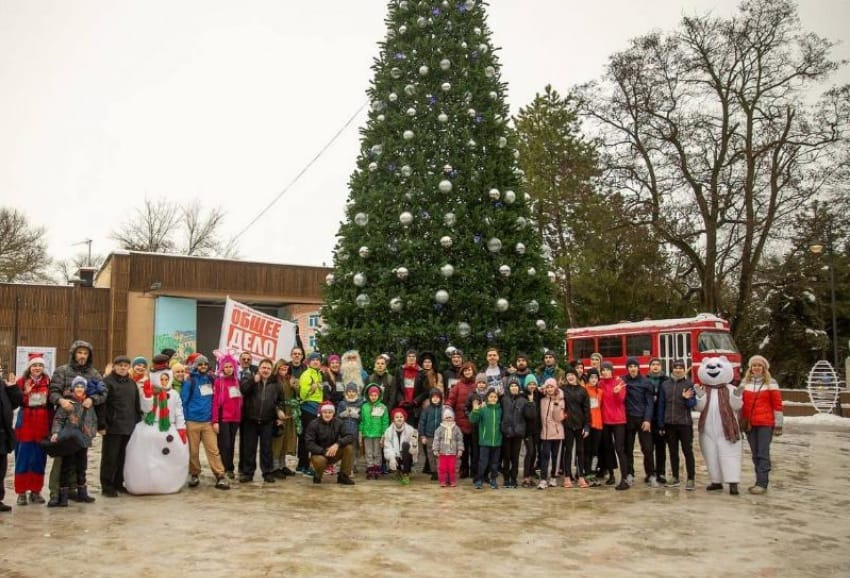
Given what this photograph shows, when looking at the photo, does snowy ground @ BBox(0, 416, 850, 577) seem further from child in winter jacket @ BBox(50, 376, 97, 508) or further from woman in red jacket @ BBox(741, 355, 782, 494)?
woman in red jacket @ BBox(741, 355, 782, 494)

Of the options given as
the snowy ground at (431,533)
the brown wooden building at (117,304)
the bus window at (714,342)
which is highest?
the brown wooden building at (117,304)

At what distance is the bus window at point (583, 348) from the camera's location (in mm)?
30406

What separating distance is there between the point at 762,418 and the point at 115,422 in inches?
325

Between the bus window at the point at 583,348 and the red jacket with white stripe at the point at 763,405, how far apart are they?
1987 cm

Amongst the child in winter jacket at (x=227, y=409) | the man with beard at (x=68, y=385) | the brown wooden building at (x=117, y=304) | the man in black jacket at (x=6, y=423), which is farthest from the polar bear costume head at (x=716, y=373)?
the brown wooden building at (x=117, y=304)

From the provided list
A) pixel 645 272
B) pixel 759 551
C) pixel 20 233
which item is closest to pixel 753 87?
pixel 645 272

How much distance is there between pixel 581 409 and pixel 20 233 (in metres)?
44.8

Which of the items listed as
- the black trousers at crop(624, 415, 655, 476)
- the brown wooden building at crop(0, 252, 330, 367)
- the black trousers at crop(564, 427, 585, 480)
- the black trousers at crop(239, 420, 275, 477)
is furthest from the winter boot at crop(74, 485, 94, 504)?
the brown wooden building at crop(0, 252, 330, 367)

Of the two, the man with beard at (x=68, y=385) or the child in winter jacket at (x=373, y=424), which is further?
the child in winter jacket at (x=373, y=424)

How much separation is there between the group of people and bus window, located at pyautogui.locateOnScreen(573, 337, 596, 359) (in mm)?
19043

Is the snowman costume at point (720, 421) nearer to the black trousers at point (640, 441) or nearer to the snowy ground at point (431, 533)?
the snowy ground at point (431, 533)

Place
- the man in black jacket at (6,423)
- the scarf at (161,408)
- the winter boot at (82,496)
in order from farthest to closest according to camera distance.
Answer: the scarf at (161,408) < the winter boot at (82,496) < the man in black jacket at (6,423)

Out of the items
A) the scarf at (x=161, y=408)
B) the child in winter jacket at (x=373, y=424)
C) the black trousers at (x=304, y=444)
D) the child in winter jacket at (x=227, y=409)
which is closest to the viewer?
the scarf at (x=161, y=408)

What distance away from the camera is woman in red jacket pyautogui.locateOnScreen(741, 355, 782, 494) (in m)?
10.3
